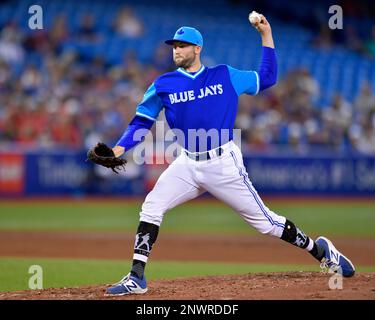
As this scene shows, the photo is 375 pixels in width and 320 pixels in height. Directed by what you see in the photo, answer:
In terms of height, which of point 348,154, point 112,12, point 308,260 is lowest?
point 308,260

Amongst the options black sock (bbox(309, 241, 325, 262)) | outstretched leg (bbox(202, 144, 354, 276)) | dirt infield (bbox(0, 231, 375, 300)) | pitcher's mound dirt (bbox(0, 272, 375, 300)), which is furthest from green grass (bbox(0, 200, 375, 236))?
outstretched leg (bbox(202, 144, 354, 276))

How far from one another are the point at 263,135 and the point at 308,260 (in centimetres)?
741

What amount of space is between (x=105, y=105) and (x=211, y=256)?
24.7ft

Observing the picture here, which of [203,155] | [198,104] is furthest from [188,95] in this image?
[203,155]

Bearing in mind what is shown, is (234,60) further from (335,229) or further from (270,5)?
(335,229)

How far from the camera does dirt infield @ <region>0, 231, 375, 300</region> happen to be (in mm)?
6363

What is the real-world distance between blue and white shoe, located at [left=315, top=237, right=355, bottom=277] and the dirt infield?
0.10 m

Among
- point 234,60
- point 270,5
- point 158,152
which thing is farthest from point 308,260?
point 270,5

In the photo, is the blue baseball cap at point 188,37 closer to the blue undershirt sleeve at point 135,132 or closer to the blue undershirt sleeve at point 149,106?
the blue undershirt sleeve at point 149,106

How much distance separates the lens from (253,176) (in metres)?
17.6

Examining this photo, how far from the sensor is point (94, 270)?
892cm

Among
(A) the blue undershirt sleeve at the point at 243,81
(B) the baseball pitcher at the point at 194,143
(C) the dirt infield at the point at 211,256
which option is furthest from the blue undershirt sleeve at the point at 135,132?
(C) the dirt infield at the point at 211,256

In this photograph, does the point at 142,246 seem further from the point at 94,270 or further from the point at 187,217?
the point at 187,217

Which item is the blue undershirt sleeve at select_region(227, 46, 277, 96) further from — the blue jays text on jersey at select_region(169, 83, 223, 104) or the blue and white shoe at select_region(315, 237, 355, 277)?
the blue and white shoe at select_region(315, 237, 355, 277)
